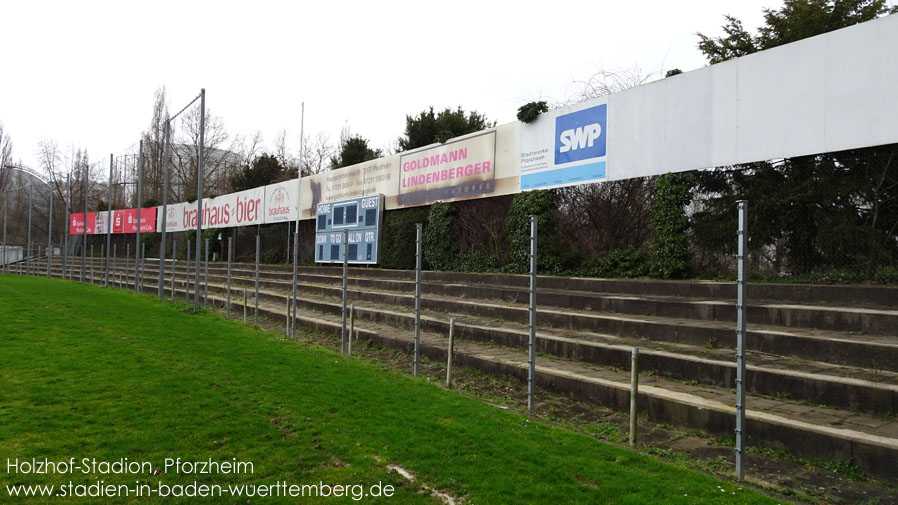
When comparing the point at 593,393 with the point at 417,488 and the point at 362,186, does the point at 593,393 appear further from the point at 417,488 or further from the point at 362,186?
the point at 362,186

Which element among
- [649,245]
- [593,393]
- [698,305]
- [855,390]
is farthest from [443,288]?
[855,390]

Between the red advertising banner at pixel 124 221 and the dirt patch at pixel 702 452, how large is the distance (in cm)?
3584

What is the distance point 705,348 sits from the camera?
7.18 metres

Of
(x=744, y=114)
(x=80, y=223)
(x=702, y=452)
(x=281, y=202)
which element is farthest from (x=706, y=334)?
(x=80, y=223)

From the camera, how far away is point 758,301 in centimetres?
806

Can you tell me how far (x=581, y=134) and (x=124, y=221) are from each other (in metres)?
37.6

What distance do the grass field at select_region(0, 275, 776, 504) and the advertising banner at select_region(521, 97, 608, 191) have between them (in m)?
7.03

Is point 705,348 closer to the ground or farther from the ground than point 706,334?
closer to the ground

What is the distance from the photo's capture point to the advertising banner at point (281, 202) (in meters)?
24.9

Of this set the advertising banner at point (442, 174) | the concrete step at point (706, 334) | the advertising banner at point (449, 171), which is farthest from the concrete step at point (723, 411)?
the advertising banner at point (449, 171)

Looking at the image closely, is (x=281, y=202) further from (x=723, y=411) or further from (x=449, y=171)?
(x=723, y=411)

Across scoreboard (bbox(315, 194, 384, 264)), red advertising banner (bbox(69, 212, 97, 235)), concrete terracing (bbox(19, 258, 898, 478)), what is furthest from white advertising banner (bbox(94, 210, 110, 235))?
concrete terracing (bbox(19, 258, 898, 478))

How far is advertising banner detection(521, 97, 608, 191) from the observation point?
1250 cm

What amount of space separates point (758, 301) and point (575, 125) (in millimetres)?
6366
